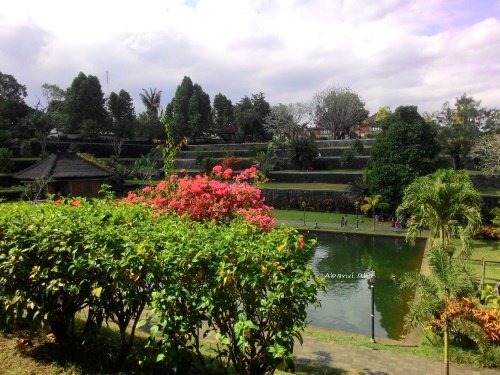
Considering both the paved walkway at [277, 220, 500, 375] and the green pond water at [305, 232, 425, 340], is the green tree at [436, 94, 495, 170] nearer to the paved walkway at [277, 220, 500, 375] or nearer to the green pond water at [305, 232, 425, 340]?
the green pond water at [305, 232, 425, 340]

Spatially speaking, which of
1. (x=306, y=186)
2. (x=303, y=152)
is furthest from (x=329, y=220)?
(x=303, y=152)

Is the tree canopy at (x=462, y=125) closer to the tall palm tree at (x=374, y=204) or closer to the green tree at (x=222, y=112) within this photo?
the tall palm tree at (x=374, y=204)

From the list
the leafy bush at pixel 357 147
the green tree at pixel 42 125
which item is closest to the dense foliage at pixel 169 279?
the leafy bush at pixel 357 147

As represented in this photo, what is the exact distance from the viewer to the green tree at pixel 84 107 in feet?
126

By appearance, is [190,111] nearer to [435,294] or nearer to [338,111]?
[338,111]

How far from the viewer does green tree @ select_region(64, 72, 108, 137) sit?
126 ft

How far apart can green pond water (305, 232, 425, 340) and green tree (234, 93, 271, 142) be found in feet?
91.0

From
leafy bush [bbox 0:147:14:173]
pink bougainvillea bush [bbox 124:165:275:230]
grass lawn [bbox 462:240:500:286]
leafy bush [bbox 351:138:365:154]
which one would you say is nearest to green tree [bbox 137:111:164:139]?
leafy bush [bbox 0:147:14:173]

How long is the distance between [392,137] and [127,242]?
2216cm

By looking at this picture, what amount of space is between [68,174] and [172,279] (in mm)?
21944

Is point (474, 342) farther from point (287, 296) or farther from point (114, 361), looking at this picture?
point (114, 361)

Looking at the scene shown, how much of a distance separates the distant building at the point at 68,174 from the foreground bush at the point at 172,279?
19.5m

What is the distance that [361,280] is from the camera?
532 inches

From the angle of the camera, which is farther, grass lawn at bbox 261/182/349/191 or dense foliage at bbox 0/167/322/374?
grass lawn at bbox 261/182/349/191
